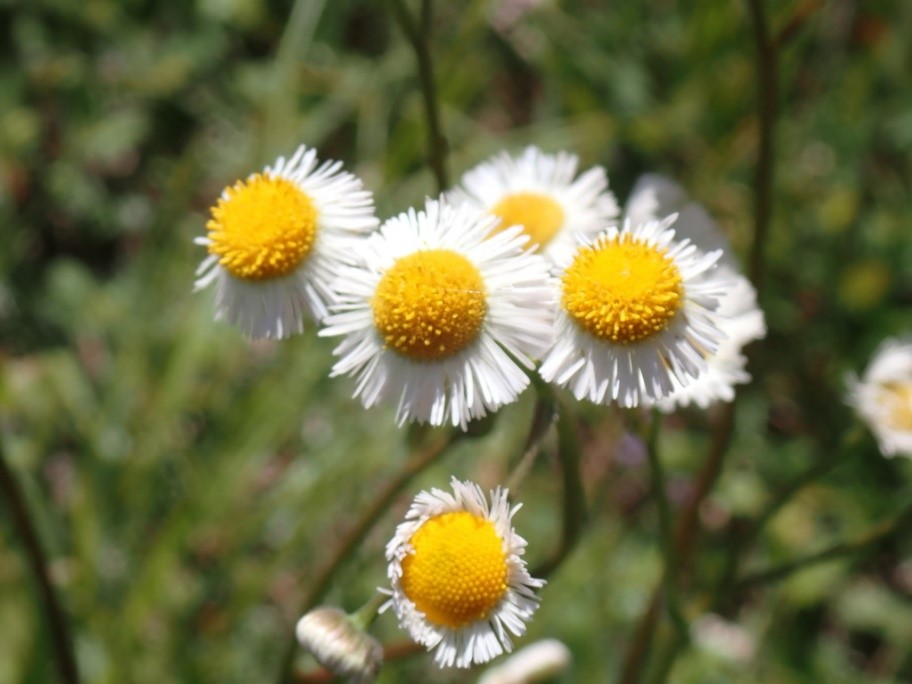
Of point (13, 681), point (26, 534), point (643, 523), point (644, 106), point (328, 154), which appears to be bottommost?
point (13, 681)

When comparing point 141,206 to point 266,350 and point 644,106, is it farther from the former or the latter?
point 644,106

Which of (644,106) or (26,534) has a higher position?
(644,106)

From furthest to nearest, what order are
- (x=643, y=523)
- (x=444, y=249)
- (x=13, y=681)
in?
(x=643, y=523), (x=13, y=681), (x=444, y=249)

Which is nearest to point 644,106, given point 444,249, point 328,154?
point 328,154

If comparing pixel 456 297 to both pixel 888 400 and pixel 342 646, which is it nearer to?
pixel 342 646

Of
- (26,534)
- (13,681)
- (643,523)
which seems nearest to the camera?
(26,534)

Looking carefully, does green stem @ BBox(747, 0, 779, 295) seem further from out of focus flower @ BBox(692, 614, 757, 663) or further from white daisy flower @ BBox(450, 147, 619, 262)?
out of focus flower @ BBox(692, 614, 757, 663)
